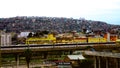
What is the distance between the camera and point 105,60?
34.4m

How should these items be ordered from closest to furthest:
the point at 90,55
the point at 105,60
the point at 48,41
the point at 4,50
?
the point at 105,60 < the point at 90,55 < the point at 4,50 < the point at 48,41

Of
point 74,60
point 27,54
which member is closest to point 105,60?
point 74,60

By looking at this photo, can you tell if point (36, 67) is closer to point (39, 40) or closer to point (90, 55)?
point (90, 55)

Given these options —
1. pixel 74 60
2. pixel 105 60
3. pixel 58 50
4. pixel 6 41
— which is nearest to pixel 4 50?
pixel 58 50

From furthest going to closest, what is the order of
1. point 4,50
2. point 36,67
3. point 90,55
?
point 4,50
point 36,67
point 90,55


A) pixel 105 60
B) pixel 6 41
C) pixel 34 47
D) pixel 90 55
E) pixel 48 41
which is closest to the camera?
pixel 105 60

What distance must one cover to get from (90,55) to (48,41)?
1426 inches

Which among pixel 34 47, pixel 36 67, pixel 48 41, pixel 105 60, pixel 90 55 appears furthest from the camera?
pixel 48 41

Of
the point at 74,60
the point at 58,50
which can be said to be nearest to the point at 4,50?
the point at 58,50

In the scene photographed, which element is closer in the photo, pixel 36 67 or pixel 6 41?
pixel 36 67

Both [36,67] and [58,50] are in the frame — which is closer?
[36,67]

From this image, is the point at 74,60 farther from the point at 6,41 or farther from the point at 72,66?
the point at 6,41

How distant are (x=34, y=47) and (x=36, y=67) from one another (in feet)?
46.5

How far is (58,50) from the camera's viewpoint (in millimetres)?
56531
